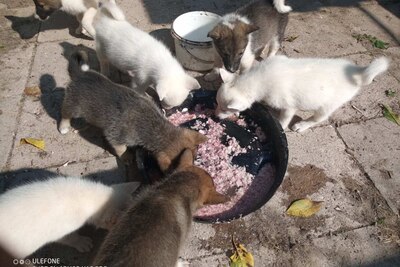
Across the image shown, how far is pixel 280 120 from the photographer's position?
13.3 feet

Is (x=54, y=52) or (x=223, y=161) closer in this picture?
(x=223, y=161)

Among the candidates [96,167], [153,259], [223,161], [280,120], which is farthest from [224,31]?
[153,259]

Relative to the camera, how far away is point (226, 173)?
3.62 metres

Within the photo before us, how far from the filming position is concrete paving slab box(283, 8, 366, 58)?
5.17 m

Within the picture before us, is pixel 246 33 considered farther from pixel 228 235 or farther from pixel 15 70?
pixel 15 70

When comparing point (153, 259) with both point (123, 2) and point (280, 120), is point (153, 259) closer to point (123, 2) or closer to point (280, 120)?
point (280, 120)

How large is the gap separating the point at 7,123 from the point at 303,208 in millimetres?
3397

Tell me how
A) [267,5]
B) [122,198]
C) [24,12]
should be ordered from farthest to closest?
[24,12] < [267,5] < [122,198]

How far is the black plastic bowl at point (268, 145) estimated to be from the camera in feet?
10.4

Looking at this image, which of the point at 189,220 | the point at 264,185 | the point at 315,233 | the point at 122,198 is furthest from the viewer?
the point at 264,185

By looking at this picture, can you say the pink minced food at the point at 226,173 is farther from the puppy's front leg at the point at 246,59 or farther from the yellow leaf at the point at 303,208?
the puppy's front leg at the point at 246,59

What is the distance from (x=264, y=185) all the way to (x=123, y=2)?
4037mm

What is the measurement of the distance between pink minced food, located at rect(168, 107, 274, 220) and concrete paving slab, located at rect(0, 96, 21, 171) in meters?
1.79

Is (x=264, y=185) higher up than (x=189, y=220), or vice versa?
(x=189, y=220)
